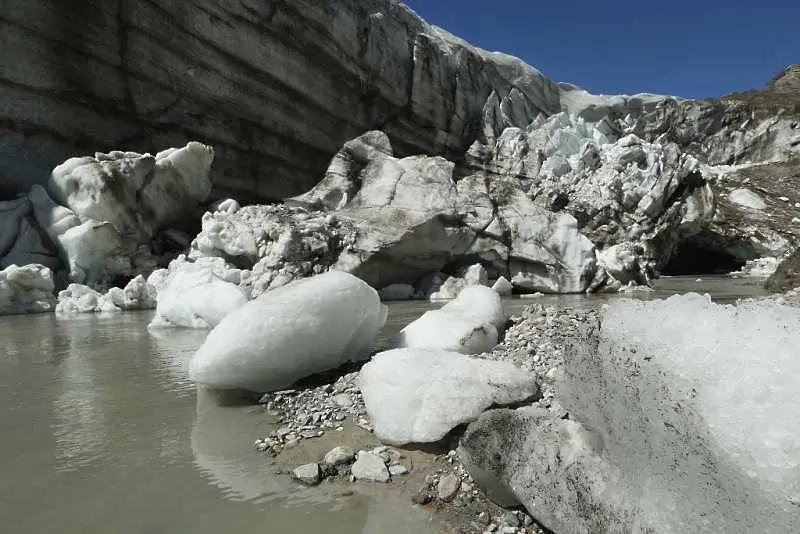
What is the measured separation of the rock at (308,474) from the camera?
296cm

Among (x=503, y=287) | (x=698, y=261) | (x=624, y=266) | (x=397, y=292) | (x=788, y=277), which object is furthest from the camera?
(x=698, y=261)

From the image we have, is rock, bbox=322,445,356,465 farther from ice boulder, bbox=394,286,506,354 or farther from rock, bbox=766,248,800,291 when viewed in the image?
rock, bbox=766,248,800,291

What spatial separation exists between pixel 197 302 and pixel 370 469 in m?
7.22

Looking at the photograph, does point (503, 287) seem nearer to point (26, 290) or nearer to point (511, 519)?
point (26, 290)

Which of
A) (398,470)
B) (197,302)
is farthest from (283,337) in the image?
(197,302)

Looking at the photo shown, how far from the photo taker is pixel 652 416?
2070 mm

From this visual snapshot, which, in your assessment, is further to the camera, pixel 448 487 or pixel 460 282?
pixel 460 282

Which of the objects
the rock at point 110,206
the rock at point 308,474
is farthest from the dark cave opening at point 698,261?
the rock at point 308,474

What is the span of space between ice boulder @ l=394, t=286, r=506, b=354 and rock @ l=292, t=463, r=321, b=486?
1.84 metres

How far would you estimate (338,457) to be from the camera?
10.3 ft

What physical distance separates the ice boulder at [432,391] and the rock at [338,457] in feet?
0.80

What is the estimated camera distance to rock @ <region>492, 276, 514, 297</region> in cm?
1487

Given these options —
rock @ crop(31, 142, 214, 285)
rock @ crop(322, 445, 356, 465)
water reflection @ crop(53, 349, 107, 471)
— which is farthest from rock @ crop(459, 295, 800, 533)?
rock @ crop(31, 142, 214, 285)

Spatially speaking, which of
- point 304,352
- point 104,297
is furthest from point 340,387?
point 104,297
